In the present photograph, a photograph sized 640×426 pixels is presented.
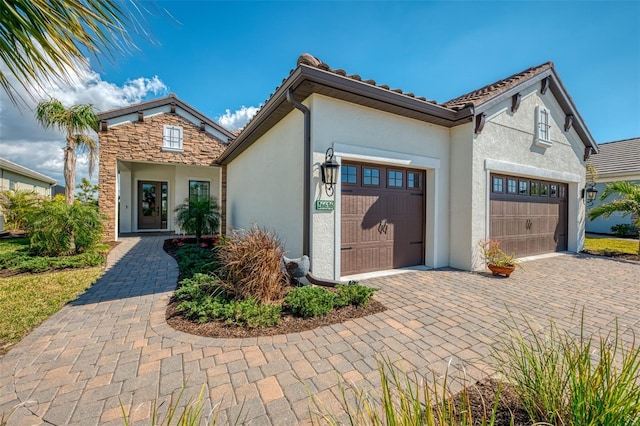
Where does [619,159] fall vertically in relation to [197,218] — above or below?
above

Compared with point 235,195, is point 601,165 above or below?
above

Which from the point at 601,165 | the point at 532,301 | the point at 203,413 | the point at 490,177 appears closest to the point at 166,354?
the point at 203,413

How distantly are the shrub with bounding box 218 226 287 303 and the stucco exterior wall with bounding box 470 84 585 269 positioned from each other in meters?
4.77

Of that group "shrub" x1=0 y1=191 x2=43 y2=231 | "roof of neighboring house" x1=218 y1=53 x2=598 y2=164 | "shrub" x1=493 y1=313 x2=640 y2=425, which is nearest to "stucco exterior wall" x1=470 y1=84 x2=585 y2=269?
"roof of neighboring house" x1=218 y1=53 x2=598 y2=164

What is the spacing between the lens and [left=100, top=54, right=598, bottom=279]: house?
16.3 ft

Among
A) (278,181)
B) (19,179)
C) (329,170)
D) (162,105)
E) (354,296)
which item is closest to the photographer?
(354,296)

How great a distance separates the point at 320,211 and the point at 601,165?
19.9 m

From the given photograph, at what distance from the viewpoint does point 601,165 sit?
15.5 meters

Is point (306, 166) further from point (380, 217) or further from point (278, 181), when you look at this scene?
point (380, 217)

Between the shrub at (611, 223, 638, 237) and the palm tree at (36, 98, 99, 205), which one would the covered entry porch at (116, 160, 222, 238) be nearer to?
the palm tree at (36, 98, 99, 205)

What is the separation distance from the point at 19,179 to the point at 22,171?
0.78 metres

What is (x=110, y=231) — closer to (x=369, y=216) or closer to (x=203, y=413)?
(x=369, y=216)

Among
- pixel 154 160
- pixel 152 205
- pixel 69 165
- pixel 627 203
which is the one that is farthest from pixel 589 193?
pixel 152 205

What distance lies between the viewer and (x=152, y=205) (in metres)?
14.5
